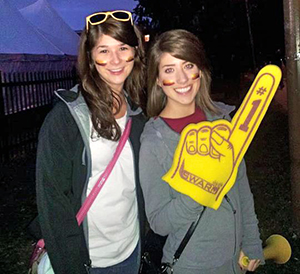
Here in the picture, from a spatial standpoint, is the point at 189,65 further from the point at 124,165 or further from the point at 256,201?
the point at 256,201

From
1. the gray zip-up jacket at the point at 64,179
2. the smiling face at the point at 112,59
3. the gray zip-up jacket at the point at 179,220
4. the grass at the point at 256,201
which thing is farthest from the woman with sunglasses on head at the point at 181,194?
the grass at the point at 256,201

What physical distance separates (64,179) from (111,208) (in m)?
Answer: 0.30

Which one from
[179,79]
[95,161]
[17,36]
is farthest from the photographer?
[17,36]

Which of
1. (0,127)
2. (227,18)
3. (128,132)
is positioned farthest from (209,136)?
(227,18)

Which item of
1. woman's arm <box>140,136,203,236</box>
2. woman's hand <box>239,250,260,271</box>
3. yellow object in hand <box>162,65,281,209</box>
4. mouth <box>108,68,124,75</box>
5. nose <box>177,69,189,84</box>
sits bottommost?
woman's hand <box>239,250,260,271</box>

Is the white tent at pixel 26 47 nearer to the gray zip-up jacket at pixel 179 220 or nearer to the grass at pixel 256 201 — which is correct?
the grass at pixel 256 201

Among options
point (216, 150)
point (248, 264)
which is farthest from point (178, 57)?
point (248, 264)

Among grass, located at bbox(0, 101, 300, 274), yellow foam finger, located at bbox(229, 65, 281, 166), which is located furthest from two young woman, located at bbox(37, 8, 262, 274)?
grass, located at bbox(0, 101, 300, 274)

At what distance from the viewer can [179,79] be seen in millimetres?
1930

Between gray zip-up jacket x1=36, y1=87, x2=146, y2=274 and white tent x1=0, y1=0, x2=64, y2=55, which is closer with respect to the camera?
gray zip-up jacket x1=36, y1=87, x2=146, y2=274

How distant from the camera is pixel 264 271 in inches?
140

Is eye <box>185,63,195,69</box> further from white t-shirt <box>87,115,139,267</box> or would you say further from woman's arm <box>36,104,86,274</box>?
woman's arm <box>36,104,86,274</box>

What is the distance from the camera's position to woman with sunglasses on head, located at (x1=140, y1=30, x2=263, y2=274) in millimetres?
1796

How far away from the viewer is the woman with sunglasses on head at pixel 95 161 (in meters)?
1.72
